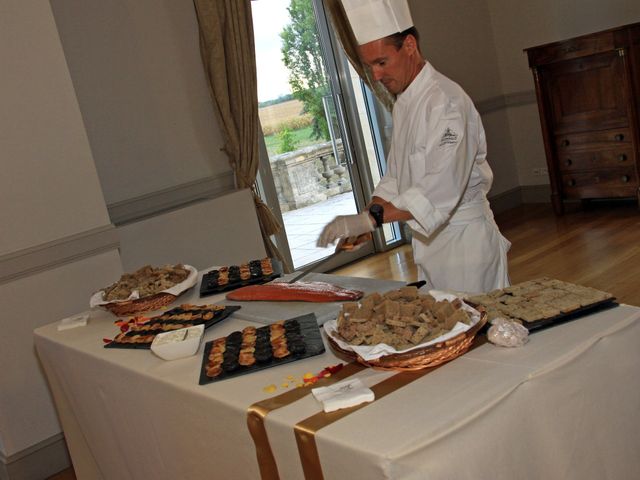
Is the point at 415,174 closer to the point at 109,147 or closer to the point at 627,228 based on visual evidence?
the point at 109,147

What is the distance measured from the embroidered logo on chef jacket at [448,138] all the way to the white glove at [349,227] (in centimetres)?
27

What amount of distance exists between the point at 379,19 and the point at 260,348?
0.98m

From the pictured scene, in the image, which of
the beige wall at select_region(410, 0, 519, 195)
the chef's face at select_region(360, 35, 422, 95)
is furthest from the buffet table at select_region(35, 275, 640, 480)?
the beige wall at select_region(410, 0, 519, 195)

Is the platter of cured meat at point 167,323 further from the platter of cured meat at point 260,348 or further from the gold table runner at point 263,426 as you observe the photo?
the gold table runner at point 263,426

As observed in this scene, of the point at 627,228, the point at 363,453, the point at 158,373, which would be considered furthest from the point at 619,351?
the point at 627,228

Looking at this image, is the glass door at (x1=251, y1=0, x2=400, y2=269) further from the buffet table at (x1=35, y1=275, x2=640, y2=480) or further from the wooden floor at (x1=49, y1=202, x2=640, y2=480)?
the buffet table at (x1=35, y1=275, x2=640, y2=480)

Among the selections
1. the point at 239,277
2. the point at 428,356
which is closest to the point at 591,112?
the point at 239,277

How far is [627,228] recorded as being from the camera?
5016mm

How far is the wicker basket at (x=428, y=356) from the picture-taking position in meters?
1.40

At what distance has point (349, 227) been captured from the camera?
2055 mm

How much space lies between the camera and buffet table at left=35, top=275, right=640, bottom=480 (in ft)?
3.94

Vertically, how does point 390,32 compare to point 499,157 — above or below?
above

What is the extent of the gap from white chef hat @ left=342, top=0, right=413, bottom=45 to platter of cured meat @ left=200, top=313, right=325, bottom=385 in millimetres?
802

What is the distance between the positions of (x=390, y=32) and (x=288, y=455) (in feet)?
4.02
